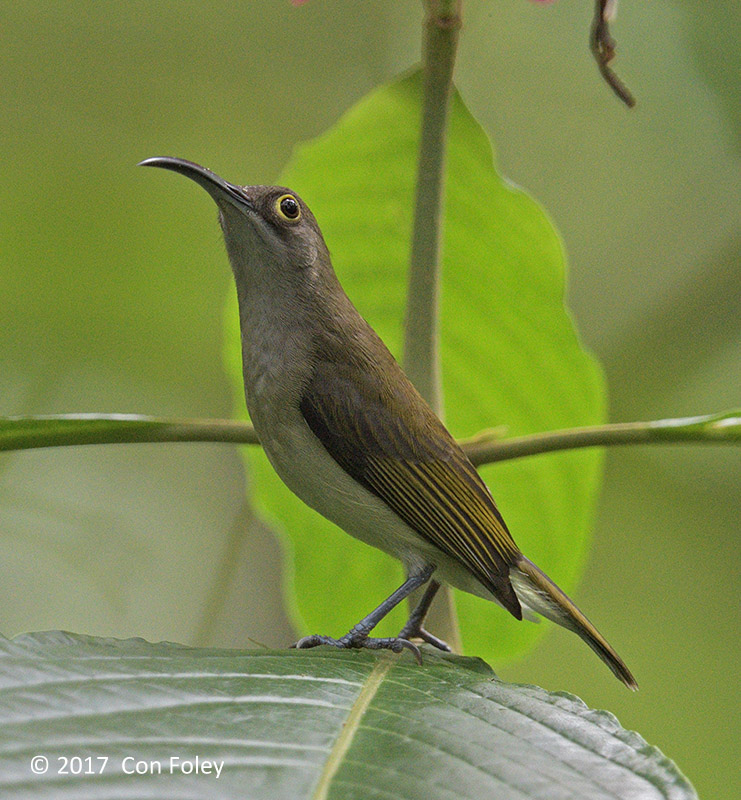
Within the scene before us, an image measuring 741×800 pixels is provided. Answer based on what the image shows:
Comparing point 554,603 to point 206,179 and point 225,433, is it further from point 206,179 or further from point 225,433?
point 206,179

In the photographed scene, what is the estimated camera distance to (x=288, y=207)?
2.24 metres

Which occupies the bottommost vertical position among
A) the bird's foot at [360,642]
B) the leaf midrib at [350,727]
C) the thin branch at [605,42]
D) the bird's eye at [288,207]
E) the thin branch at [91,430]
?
the bird's foot at [360,642]

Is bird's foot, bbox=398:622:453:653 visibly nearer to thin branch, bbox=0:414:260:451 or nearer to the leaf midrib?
the leaf midrib

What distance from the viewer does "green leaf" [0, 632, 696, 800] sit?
3.10 ft

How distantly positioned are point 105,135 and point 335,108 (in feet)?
4.82

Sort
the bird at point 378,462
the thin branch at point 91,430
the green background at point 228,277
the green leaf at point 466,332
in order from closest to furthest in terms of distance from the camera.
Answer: the thin branch at point 91,430
the bird at point 378,462
the green leaf at point 466,332
the green background at point 228,277

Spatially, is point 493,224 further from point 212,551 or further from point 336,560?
point 212,551

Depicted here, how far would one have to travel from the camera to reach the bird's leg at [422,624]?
5.90 ft

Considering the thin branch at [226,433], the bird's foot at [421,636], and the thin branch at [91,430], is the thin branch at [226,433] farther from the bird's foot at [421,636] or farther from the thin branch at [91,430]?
the bird's foot at [421,636]

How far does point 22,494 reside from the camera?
5.30 m

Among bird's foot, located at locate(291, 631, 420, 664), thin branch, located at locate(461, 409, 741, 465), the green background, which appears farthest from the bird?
the green background

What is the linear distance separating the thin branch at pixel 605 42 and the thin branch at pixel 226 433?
615mm

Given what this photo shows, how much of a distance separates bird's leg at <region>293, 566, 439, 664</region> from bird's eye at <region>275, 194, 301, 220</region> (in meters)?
0.87

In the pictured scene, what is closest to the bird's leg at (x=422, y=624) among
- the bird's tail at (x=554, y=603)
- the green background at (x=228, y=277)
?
the bird's tail at (x=554, y=603)
